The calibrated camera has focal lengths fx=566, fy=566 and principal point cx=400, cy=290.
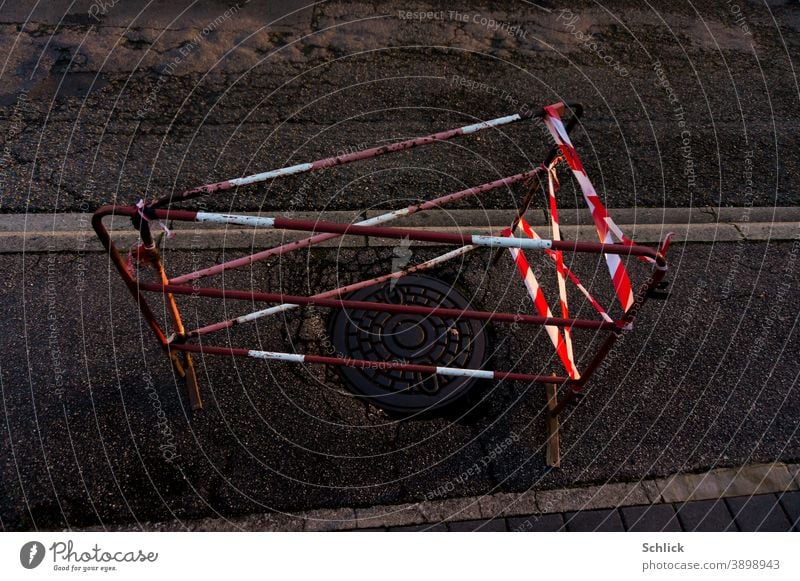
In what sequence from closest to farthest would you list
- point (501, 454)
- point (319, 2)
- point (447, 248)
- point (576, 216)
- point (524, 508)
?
point (524, 508), point (501, 454), point (447, 248), point (576, 216), point (319, 2)

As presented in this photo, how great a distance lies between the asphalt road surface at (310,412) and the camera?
3.09 meters

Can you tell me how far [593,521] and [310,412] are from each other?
1.71 meters

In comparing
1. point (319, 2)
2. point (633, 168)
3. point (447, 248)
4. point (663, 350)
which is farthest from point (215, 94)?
point (663, 350)

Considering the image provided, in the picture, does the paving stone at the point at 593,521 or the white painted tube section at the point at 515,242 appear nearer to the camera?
the white painted tube section at the point at 515,242

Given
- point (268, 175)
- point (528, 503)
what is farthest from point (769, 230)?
point (268, 175)

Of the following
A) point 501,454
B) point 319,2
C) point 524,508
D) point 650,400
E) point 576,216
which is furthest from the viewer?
point 319,2

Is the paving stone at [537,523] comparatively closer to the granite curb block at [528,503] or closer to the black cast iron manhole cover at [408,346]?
the granite curb block at [528,503]

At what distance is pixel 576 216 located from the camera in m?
4.67

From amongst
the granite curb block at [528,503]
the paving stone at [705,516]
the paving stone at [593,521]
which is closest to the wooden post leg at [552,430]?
the granite curb block at [528,503]

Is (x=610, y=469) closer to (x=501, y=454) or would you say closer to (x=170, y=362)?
(x=501, y=454)

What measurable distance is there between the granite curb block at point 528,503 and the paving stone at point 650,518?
0.03 m

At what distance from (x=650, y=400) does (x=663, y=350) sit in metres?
0.44

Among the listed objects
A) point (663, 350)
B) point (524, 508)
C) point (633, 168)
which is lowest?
point (524, 508)

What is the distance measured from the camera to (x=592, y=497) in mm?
3170
